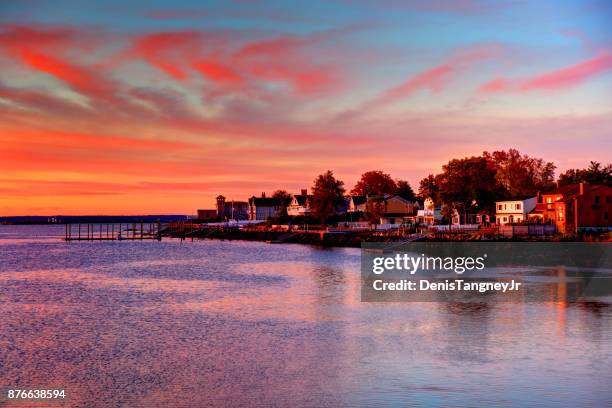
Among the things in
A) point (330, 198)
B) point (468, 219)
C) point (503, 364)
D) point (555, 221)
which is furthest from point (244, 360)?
point (330, 198)

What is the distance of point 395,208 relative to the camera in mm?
160750

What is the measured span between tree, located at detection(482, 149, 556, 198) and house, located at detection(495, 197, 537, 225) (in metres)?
36.2

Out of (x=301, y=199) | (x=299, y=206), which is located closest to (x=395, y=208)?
(x=301, y=199)

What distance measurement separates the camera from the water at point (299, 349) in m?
22.7

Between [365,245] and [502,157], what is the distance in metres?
75.9

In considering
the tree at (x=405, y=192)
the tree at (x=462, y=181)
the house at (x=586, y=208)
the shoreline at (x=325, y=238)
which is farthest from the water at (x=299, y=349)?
the tree at (x=405, y=192)

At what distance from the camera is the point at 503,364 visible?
26.1 meters

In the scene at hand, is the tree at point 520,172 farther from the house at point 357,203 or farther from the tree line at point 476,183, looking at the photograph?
the house at point 357,203

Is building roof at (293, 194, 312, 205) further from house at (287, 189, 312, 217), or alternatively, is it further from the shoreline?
the shoreline

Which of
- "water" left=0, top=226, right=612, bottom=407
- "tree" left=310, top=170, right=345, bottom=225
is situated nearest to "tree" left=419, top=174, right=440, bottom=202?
"tree" left=310, top=170, right=345, bottom=225

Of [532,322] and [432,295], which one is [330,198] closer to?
[432,295]

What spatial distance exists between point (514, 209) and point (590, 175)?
91.5ft

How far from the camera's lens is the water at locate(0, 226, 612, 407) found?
74.5ft

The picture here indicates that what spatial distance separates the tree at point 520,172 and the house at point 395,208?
23.0 metres
